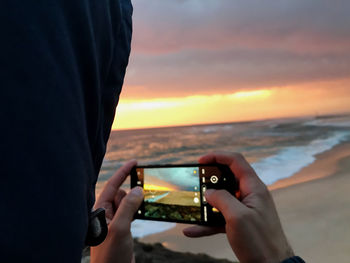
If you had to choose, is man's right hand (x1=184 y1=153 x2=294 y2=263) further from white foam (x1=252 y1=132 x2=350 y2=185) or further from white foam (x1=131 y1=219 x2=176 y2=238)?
white foam (x1=252 y1=132 x2=350 y2=185)

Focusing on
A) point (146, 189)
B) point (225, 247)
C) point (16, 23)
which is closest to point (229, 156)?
point (146, 189)

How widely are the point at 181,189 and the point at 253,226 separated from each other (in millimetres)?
584

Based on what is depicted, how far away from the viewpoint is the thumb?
3.26 feet

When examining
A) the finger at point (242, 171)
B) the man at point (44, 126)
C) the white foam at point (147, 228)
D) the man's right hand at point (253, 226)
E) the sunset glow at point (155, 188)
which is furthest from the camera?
the white foam at point (147, 228)

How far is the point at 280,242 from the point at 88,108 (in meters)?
0.83

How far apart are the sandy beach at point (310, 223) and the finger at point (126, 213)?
10.4ft

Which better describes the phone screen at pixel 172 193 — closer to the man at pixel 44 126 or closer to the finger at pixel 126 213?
the finger at pixel 126 213

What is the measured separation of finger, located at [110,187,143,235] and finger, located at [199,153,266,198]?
363mm

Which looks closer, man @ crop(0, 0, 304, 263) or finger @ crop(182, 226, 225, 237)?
man @ crop(0, 0, 304, 263)

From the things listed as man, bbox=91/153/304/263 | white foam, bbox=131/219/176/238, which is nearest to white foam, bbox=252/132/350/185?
white foam, bbox=131/219/176/238

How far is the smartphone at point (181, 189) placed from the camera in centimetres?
129

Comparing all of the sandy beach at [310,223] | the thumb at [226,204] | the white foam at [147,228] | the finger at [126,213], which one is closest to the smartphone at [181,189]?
the thumb at [226,204]

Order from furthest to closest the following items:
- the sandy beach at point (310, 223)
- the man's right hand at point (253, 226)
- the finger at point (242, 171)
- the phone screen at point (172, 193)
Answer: the sandy beach at point (310, 223) < the phone screen at point (172, 193) < the finger at point (242, 171) < the man's right hand at point (253, 226)

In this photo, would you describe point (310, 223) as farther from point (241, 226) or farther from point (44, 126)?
point (44, 126)
